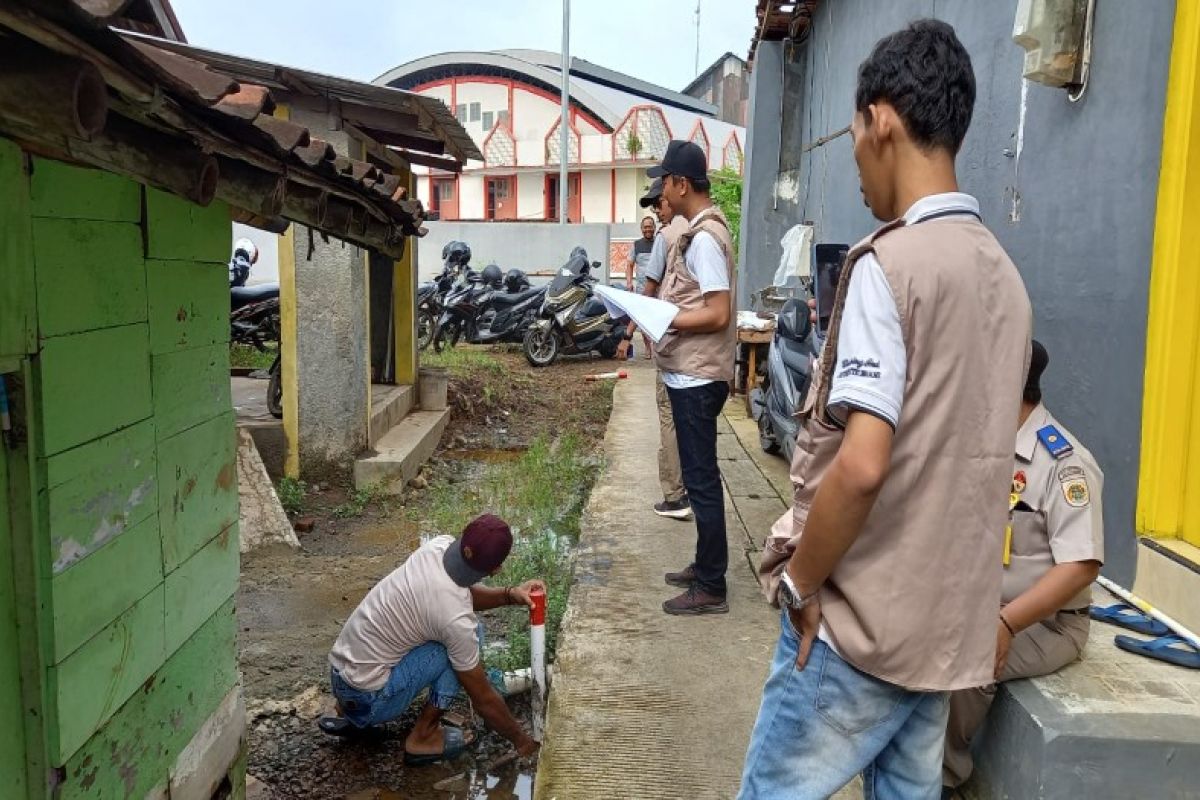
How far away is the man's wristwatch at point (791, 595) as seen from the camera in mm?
1658

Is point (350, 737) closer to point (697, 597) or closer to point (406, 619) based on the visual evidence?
point (406, 619)

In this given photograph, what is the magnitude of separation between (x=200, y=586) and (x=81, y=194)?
1334 millimetres

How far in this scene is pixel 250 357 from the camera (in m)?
11.3

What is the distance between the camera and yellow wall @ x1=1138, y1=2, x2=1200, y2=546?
2699 millimetres

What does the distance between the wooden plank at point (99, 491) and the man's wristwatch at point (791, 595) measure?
64.3 inches

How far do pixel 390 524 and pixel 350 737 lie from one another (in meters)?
2.67

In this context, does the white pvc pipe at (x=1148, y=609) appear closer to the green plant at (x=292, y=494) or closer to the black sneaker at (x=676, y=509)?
the black sneaker at (x=676, y=509)

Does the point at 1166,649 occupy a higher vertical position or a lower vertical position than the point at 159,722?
higher

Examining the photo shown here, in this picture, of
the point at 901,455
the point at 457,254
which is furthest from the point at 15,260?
the point at 457,254

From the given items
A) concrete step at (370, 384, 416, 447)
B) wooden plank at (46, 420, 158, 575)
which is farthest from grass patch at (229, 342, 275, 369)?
wooden plank at (46, 420, 158, 575)

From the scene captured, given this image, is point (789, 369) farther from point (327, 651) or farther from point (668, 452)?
point (327, 651)

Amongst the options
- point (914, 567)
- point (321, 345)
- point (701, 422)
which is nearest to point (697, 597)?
point (701, 422)

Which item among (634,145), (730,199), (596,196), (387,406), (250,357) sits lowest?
(387,406)

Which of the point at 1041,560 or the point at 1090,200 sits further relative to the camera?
the point at 1090,200
